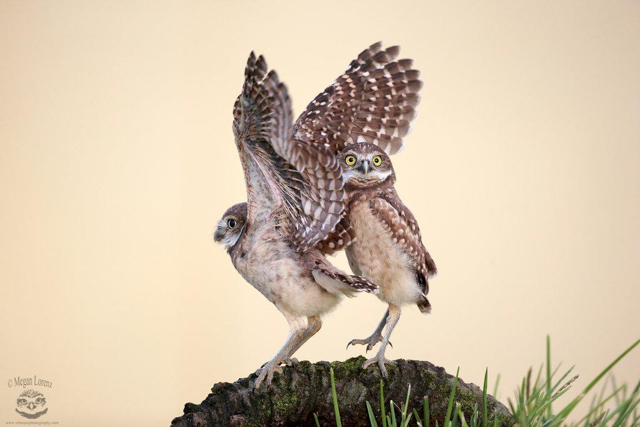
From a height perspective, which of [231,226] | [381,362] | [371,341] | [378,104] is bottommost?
[381,362]

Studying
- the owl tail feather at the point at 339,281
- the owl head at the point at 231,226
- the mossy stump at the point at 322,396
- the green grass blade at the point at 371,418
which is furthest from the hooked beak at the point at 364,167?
the green grass blade at the point at 371,418

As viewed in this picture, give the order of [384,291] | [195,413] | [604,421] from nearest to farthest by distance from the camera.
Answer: [604,421]
[195,413]
[384,291]

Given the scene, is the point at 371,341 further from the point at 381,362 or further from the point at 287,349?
the point at 287,349

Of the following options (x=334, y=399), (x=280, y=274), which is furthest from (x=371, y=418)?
(x=280, y=274)

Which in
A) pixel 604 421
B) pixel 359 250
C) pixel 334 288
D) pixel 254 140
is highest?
pixel 254 140

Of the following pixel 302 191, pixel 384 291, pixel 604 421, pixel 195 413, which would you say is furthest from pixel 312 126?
pixel 604 421

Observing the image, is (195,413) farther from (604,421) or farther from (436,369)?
(604,421)

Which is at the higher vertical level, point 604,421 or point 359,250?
point 359,250
